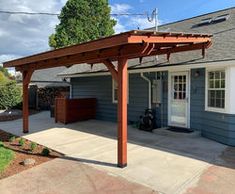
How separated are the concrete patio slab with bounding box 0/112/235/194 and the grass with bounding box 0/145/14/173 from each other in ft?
3.69

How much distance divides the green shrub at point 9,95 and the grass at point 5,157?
12.0 m

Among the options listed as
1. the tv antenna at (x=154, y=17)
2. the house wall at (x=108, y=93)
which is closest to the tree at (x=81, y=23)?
the house wall at (x=108, y=93)

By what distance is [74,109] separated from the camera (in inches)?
459

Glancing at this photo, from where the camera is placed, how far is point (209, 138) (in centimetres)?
805

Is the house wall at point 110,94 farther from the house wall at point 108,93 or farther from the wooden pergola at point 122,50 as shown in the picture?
the wooden pergola at point 122,50

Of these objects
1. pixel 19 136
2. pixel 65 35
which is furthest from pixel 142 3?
pixel 65 35

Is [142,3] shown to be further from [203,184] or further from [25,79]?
[203,184]

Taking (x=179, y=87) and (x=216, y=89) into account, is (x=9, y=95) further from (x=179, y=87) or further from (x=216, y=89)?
(x=216, y=89)

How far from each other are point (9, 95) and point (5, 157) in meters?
13.2

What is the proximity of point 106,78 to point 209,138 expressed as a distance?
18.9 ft

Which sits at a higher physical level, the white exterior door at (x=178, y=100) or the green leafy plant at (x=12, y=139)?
the white exterior door at (x=178, y=100)

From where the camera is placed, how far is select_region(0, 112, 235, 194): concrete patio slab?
4896 millimetres

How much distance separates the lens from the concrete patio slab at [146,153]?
193 inches

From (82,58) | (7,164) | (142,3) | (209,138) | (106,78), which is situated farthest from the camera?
(142,3)
